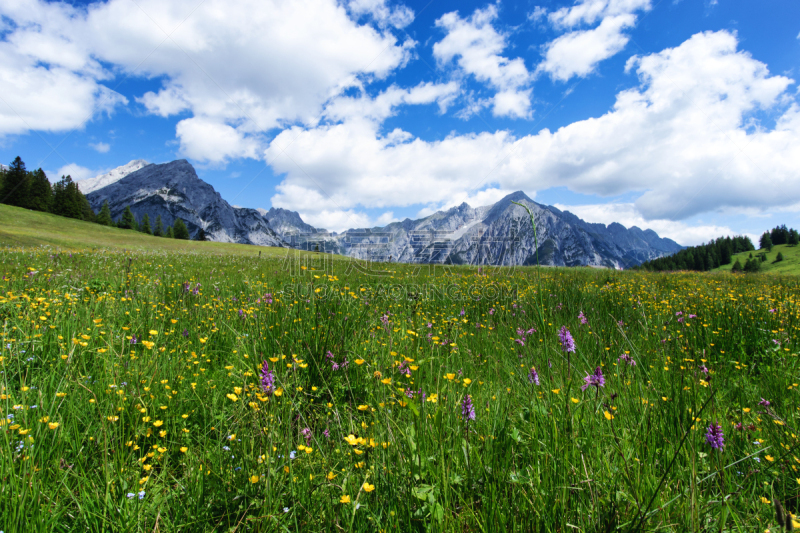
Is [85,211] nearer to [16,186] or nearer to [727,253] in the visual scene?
[16,186]

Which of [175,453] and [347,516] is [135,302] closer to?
[175,453]

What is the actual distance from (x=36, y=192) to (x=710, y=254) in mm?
167620

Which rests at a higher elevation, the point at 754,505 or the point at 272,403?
the point at 272,403

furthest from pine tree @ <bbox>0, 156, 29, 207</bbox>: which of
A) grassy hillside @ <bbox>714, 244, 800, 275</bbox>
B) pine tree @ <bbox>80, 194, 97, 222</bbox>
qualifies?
grassy hillside @ <bbox>714, 244, 800, 275</bbox>

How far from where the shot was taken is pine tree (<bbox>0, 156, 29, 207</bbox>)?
61625 mm

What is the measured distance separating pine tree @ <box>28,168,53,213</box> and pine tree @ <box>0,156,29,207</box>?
749 mm

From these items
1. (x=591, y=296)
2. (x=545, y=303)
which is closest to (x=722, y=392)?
(x=545, y=303)

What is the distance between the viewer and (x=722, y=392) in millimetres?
3156

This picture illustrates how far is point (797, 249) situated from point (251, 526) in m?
161

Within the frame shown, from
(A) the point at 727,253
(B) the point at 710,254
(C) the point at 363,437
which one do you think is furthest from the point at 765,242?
(C) the point at 363,437

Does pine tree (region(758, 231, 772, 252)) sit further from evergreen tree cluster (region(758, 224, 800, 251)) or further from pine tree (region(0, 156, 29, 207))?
pine tree (region(0, 156, 29, 207))

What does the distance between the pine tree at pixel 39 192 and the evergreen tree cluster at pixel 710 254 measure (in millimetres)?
137899

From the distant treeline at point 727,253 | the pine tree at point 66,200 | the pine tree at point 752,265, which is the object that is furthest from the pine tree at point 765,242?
the pine tree at point 66,200

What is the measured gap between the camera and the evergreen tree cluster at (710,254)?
96912 mm
